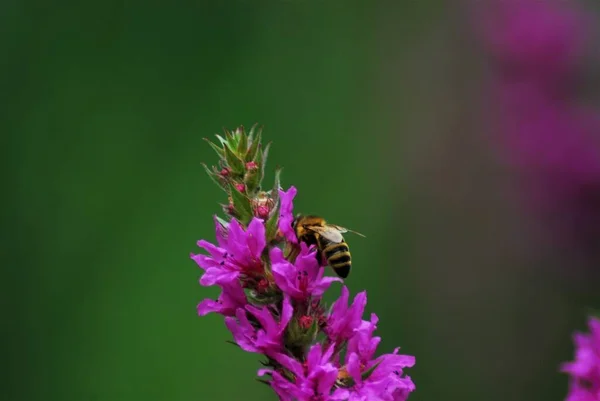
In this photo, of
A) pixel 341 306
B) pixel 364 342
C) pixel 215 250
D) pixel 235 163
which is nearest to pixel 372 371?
pixel 364 342

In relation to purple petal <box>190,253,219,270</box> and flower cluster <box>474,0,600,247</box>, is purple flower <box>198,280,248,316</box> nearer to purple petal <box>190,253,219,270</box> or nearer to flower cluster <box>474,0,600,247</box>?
purple petal <box>190,253,219,270</box>

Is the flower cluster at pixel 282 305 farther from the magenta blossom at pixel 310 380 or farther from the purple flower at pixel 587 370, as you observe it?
the purple flower at pixel 587 370

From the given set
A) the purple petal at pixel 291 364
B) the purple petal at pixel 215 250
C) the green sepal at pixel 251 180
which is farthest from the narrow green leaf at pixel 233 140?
the purple petal at pixel 291 364

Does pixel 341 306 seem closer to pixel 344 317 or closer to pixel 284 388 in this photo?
pixel 344 317

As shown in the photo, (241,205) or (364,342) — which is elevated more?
(241,205)

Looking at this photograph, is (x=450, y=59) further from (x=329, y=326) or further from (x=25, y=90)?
(x=329, y=326)
